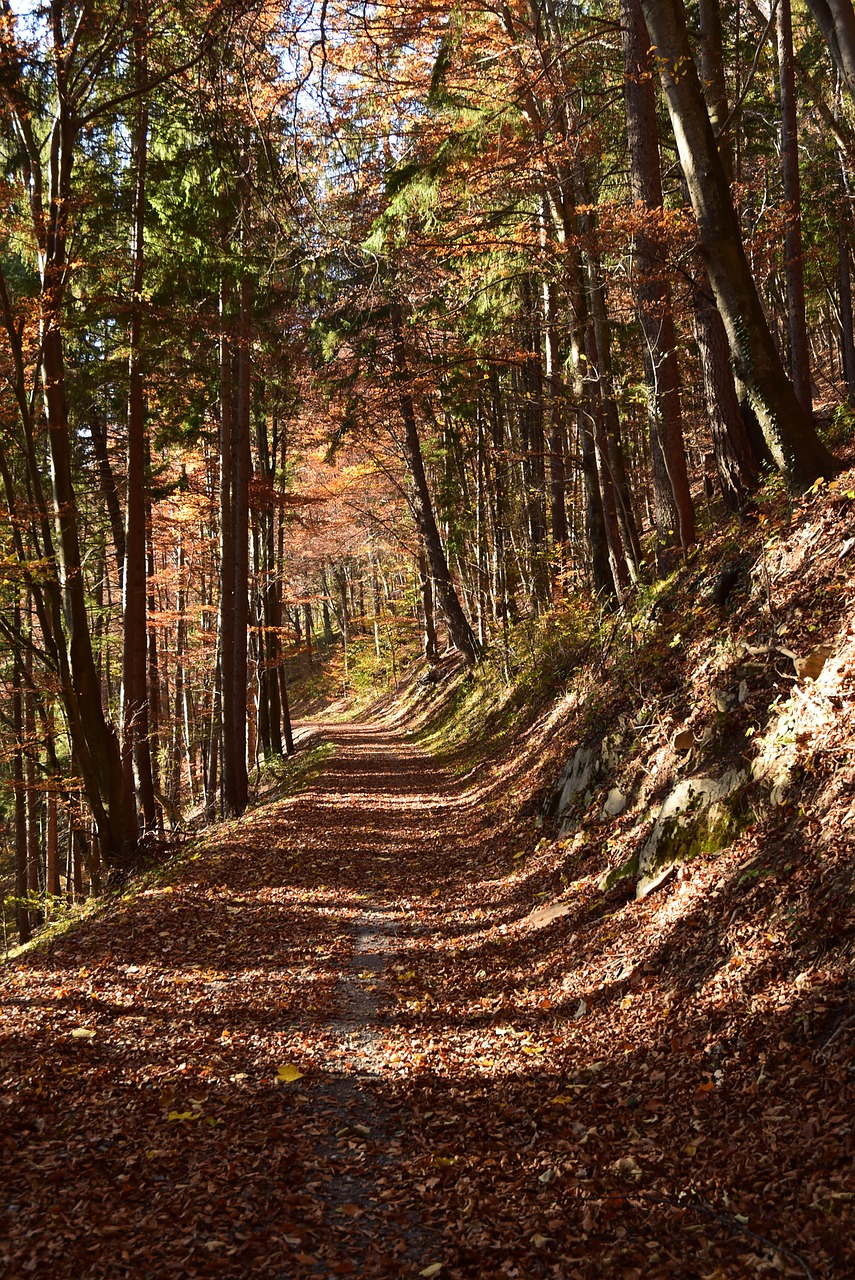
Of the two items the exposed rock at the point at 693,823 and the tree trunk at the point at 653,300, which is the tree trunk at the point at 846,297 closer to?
the tree trunk at the point at 653,300

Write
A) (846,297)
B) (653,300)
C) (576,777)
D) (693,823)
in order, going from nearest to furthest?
(693,823), (653,300), (576,777), (846,297)

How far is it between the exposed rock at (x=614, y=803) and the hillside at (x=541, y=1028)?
0.05 m

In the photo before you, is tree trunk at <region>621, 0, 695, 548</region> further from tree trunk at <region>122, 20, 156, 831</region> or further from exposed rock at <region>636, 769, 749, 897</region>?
tree trunk at <region>122, 20, 156, 831</region>

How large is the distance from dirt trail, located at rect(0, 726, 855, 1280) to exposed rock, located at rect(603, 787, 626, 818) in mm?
735

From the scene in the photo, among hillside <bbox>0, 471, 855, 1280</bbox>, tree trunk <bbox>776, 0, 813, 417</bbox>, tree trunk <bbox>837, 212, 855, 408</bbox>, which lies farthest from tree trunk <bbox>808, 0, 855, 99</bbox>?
tree trunk <bbox>837, 212, 855, 408</bbox>

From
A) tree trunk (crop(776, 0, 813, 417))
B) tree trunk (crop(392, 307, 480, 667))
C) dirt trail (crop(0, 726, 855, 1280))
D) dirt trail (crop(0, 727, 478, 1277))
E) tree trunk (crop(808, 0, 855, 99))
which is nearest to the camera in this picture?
dirt trail (crop(0, 726, 855, 1280))

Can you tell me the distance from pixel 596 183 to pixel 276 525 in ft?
47.0

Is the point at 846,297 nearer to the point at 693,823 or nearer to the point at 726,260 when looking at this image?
the point at 726,260

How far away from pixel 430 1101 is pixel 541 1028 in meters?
1.08

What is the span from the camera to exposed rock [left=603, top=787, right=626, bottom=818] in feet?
25.4

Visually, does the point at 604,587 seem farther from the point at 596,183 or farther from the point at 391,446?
the point at 391,446

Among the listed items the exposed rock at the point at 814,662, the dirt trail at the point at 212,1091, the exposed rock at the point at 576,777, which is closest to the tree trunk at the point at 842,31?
the exposed rock at the point at 814,662

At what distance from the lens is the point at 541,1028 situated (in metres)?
5.61

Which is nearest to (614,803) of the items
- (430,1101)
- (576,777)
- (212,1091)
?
(576,777)
